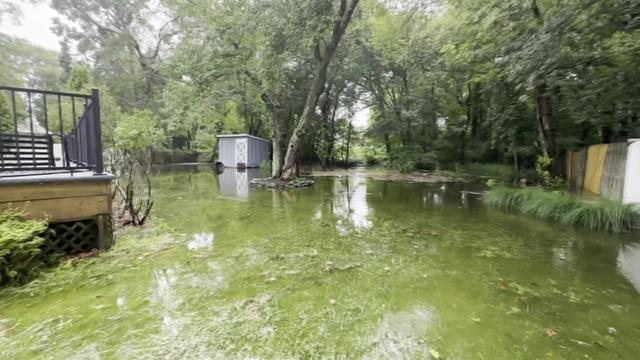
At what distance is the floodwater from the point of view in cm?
180

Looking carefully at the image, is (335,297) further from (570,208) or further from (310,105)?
(310,105)

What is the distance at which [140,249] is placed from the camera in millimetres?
3494

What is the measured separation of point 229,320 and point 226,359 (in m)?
0.41

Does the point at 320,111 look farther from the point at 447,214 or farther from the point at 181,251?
the point at 181,251

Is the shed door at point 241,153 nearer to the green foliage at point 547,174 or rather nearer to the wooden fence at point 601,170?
the green foliage at point 547,174

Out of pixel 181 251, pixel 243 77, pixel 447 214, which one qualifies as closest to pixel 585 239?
pixel 447 214

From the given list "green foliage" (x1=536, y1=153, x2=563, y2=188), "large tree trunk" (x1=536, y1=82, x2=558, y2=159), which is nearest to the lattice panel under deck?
"green foliage" (x1=536, y1=153, x2=563, y2=188)

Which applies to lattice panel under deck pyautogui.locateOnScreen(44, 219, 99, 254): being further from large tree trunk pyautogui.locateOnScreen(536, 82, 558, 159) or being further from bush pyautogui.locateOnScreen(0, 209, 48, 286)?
large tree trunk pyautogui.locateOnScreen(536, 82, 558, 159)

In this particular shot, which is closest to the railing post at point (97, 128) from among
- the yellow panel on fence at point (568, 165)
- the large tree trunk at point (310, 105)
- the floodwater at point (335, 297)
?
the floodwater at point (335, 297)

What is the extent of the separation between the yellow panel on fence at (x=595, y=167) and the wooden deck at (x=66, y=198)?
342 inches

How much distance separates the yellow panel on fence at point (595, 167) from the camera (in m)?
6.22

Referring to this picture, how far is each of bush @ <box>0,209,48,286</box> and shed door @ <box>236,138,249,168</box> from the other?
15.1 metres

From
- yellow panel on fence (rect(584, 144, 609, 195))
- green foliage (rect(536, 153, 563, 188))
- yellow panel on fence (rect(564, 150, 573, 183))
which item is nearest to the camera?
yellow panel on fence (rect(584, 144, 609, 195))

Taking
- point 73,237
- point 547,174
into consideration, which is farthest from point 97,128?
point 547,174
